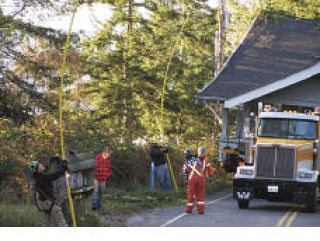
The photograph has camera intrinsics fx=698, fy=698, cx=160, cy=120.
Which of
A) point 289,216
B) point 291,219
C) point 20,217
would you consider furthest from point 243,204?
point 20,217

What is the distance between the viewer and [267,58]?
105 feet

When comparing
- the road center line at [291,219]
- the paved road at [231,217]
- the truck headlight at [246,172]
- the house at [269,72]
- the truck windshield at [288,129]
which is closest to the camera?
the paved road at [231,217]

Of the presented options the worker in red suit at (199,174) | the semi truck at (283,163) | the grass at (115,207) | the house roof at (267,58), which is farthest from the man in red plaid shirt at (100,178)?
the house roof at (267,58)

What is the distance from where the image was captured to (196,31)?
36844 mm

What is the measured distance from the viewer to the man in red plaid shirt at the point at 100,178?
711 inches

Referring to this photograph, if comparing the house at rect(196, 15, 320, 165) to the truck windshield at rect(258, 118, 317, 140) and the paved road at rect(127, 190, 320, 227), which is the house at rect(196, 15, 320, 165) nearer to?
the truck windshield at rect(258, 118, 317, 140)

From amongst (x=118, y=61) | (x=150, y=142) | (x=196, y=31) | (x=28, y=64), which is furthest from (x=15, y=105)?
(x=196, y=31)

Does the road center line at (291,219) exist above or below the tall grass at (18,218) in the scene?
below

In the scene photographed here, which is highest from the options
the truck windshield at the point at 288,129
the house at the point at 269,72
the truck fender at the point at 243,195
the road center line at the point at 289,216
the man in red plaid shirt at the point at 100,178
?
the house at the point at 269,72

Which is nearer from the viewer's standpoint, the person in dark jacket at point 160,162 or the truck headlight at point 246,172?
the truck headlight at point 246,172

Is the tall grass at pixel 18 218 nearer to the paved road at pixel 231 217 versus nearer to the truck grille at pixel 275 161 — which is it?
the paved road at pixel 231 217

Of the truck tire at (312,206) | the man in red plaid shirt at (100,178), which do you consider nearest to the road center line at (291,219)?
the truck tire at (312,206)

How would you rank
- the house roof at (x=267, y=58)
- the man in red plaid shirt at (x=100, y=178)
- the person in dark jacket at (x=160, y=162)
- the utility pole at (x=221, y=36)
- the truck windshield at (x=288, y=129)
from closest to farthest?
the man in red plaid shirt at (x=100, y=178) → the truck windshield at (x=288, y=129) → the person in dark jacket at (x=160, y=162) → the house roof at (x=267, y=58) → the utility pole at (x=221, y=36)
